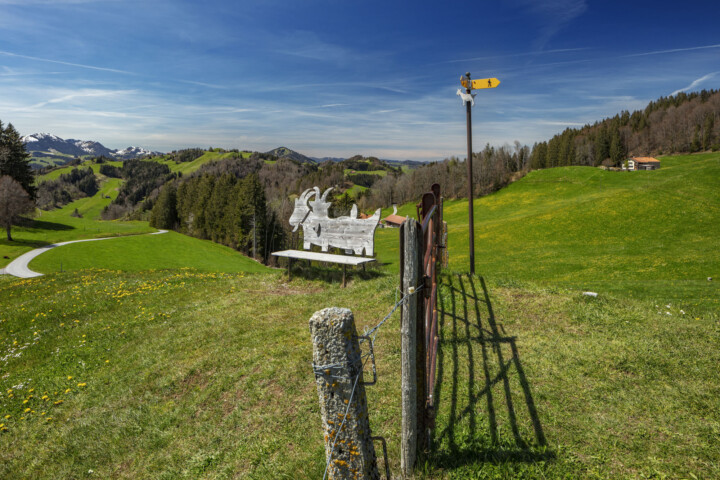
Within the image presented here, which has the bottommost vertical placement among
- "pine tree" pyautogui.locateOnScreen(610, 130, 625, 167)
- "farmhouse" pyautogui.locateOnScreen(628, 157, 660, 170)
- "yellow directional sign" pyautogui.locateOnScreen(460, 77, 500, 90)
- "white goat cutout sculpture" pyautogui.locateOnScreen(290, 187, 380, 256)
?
"white goat cutout sculpture" pyautogui.locateOnScreen(290, 187, 380, 256)

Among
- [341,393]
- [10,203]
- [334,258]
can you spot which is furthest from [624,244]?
[10,203]

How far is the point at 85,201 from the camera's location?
167500mm

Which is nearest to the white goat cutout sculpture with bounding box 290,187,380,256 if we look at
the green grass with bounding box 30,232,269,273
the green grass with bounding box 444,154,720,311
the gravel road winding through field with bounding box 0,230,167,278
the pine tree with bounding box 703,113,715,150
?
the green grass with bounding box 444,154,720,311

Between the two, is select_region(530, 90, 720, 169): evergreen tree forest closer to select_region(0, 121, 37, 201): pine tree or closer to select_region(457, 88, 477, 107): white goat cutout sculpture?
select_region(457, 88, 477, 107): white goat cutout sculpture

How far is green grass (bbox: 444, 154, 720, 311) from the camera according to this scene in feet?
67.7

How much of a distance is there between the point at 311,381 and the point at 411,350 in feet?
12.1

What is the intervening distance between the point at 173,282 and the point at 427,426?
1570 centimetres

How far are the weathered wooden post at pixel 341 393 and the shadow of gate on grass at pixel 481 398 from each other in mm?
1298

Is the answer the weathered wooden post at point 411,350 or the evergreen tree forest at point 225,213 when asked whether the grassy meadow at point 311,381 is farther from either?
the evergreen tree forest at point 225,213

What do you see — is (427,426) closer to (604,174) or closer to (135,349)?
(135,349)

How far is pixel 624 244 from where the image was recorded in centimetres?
3266

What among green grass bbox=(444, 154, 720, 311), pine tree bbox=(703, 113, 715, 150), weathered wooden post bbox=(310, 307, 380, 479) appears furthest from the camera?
pine tree bbox=(703, 113, 715, 150)

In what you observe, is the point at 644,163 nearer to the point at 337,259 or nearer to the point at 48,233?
the point at 337,259

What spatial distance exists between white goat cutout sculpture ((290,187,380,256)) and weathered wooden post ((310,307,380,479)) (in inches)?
382
